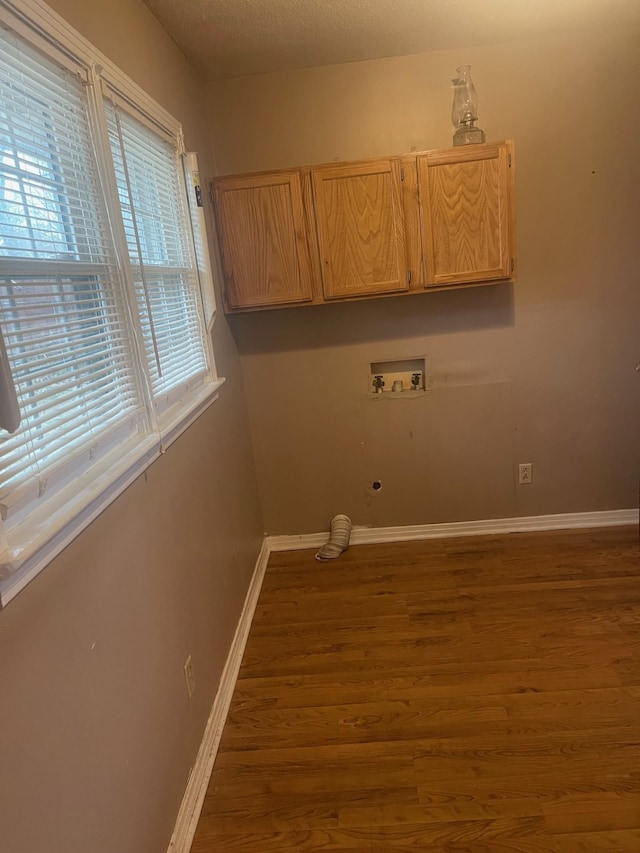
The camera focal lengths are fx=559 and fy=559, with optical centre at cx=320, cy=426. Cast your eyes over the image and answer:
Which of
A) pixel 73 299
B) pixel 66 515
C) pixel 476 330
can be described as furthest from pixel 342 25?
pixel 66 515

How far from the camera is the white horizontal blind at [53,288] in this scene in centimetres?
106

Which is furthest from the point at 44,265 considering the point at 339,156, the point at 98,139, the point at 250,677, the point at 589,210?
the point at 589,210

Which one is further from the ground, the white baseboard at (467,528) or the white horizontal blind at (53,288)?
the white horizontal blind at (53,288)

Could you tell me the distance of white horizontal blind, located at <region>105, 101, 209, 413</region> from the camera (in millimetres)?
1634

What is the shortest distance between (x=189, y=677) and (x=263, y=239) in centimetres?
189

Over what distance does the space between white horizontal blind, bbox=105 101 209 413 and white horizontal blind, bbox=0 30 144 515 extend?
18 centimetres

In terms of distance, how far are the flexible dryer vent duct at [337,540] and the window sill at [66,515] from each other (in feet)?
5.51

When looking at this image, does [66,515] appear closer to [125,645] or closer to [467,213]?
[125,645]

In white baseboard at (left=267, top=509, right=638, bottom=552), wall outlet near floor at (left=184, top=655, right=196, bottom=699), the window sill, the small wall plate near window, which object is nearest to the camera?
the window sill

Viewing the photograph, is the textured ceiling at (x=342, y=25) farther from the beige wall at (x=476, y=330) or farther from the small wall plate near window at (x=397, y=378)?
the small wall plate near window at (x=397, y=378)

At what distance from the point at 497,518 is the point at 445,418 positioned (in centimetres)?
67

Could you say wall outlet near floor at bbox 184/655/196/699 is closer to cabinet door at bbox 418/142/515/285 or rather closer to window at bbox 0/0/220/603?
window at bbox 0/0/220/603

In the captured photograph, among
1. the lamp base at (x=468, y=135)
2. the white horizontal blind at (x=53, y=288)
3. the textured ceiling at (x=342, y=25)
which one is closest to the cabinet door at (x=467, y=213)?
the lamp base at (x=468, y=135)

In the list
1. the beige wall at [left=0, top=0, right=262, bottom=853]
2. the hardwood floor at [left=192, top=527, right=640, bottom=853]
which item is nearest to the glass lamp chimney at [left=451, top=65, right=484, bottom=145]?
the beige wall at [left=0, top=0, right=262, bottom=853]
